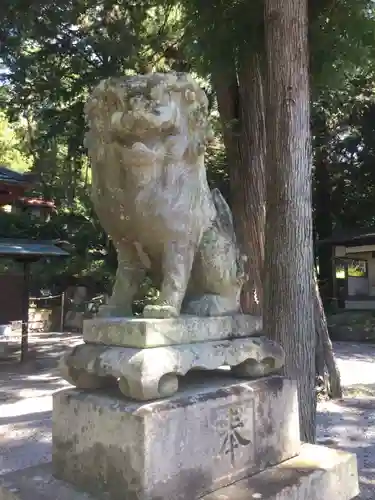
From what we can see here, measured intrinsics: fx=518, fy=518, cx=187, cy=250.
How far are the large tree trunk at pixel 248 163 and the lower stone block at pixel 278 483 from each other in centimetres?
329

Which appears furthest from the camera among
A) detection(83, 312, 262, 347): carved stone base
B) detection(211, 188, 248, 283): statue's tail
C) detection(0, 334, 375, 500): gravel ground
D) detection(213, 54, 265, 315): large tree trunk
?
detection(213, 54, 265, 315): large tree trunk

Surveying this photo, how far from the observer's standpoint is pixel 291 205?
3.90 metres

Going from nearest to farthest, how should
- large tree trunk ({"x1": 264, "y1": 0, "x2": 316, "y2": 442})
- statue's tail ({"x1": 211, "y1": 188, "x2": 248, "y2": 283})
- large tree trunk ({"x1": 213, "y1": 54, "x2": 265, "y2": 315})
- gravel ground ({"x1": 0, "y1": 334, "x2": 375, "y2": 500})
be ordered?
statue's tail ({"x1": 211, "y1": 188, "x2": 248, "y2": 283}) < large tree trunk ({"x1": 264, "y1": 0, "x2": 316, "y2": 442}) < gravel ground ({"x1": 0, "y1": 334, "x2": 375, "y2": 500}) < large tree trunk ({"x1": 213, "y1": 54, "x2": 265, "y2": 315})

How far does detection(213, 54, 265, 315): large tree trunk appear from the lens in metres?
6.13

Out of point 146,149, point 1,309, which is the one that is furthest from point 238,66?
point 1,309

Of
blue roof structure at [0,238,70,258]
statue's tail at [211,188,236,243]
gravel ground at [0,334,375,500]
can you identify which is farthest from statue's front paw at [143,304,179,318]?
blue roof structure at [0,238,70,258]

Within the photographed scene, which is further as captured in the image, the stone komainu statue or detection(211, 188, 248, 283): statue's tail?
detection(211, 188, 248, 283): statue's tail

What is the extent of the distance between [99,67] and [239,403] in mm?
6160

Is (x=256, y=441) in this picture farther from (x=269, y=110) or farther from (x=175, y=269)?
(x=269, y=110)

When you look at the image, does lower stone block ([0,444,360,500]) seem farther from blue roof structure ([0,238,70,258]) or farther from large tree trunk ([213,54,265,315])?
blue roof structure ([0,238,70,258])

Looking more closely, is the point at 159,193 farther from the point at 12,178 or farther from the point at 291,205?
the point at 12,178

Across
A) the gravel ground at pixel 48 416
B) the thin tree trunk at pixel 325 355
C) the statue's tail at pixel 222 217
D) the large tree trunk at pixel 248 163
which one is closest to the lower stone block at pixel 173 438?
the statue's tail at pixel 222 217

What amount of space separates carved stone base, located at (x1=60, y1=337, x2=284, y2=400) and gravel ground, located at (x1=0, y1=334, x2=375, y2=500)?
1.92 m

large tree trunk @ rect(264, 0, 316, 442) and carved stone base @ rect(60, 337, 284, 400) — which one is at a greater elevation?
large tree trunk @ rect(264, 0, 316, 442)
